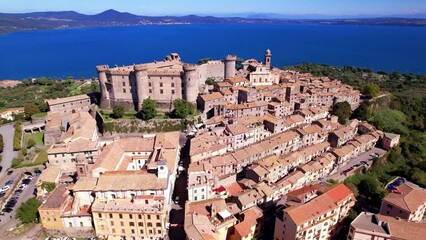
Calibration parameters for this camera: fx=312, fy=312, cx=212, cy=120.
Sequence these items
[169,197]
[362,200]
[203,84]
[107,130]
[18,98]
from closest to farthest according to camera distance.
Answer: [169,197] < [362,200] < [107,130] < [203,84] < [18,98]

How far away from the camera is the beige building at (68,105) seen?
2478 inches

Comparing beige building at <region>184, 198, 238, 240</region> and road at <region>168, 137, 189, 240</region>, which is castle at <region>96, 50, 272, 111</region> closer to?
road at <region>168, 137, 189, 240</region>

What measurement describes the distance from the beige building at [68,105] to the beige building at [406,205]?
5597cm

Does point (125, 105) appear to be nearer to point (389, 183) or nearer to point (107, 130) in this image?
point (107, 130)

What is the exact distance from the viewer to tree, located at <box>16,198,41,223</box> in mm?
37969

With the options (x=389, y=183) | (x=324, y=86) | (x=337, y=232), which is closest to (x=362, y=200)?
(x=389, y=183)

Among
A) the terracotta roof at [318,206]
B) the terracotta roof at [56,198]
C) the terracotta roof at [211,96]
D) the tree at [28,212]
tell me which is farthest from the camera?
the terracotta roof at [211,96]

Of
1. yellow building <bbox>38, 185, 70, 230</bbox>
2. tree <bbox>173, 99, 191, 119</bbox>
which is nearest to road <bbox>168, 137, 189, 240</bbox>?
tree <bbox>173, 99, 191, 119</bbox>

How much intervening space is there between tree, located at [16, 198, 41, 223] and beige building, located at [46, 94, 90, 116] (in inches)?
1093

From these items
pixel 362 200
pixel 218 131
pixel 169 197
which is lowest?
pixel 362 200

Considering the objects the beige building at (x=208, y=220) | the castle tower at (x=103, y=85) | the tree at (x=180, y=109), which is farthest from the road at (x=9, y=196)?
the tree at (x=180, y=109)

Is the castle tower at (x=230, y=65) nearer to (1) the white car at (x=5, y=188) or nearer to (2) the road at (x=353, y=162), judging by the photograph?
(2) the road at (x=353, y=162)

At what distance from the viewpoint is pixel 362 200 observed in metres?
45.2

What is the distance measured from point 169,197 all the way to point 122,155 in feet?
35.1
